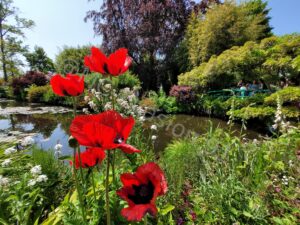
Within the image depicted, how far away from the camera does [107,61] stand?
3.02 feet

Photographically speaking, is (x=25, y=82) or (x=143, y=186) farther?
(x=25, y=82)

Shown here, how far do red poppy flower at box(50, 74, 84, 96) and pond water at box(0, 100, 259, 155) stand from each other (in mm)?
3267

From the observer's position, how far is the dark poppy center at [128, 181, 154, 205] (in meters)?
0.63

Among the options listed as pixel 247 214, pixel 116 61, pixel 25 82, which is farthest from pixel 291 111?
pixel 25 82

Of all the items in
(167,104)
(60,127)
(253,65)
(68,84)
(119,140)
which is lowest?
(60,127)

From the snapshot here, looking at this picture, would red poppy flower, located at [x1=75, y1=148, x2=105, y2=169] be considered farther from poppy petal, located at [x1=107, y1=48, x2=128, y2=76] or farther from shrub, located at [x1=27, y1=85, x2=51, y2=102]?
shrub, located at [x1=27, y1=85, x2=51, y2=102]

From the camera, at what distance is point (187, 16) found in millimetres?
13727

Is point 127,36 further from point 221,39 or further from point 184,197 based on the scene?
point 184,197

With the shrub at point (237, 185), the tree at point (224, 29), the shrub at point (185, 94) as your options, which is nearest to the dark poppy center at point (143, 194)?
the shrub at point (237, 185)

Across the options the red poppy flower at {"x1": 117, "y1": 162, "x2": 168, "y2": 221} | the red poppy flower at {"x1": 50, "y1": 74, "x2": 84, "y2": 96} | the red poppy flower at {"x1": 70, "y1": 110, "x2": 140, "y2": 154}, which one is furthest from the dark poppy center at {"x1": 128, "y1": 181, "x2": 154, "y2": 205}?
the red poppy flower at {"x1": 50, "y1": 74, "x2": 84, "y2": 96}

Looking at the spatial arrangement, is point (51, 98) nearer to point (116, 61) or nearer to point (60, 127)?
point (60, 127)

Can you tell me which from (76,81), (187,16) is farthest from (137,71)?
(76,81)

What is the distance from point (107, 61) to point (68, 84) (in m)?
A: 0.17

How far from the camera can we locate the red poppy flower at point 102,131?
0.58m
